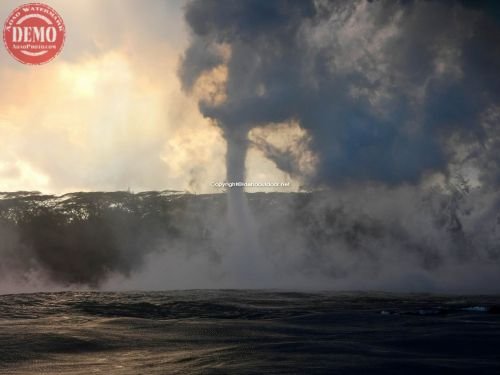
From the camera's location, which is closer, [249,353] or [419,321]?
[249,353]

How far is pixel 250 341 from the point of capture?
22.2 m

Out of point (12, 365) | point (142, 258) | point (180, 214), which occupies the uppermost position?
point (180, 214)

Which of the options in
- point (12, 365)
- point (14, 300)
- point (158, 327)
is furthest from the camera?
point (14, 300)

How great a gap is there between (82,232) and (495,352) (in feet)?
439

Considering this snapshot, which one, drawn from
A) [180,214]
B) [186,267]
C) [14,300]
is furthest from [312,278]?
[14,300]

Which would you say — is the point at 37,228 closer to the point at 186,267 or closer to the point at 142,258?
the point at 142,258

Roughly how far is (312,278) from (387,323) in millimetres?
69125

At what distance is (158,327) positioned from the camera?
1089 inches

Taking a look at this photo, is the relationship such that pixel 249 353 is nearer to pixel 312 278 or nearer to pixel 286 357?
pixel 286 357

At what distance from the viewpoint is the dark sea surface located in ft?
55.1

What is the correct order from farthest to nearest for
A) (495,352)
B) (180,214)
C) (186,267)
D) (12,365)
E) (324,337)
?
(180,214), (186,267), (324,337), (495,352), (12,365)

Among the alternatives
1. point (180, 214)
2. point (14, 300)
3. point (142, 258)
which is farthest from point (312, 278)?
point (14, 300)

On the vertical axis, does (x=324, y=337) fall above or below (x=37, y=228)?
below

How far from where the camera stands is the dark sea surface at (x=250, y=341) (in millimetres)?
16781
